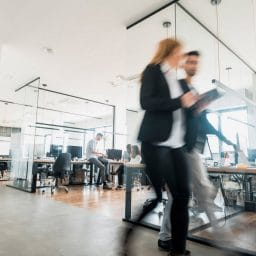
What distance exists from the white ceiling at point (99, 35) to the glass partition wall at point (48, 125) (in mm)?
1145

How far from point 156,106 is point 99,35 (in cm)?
340

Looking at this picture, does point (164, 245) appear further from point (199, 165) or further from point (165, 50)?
point (165, 50)

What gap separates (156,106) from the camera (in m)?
1.20

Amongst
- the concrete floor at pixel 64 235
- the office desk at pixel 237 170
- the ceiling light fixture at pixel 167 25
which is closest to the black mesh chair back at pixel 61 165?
the concrete floor at pixel 64 235

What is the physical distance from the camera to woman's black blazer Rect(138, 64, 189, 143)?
46.7 inches

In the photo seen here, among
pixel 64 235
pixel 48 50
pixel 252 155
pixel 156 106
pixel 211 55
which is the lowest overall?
pixel 64 235

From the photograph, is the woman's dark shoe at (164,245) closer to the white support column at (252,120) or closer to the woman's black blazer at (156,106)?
the woman's black blazer at (156,106)

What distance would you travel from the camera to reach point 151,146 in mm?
1196

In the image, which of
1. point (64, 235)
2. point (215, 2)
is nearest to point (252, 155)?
point (215, 2)

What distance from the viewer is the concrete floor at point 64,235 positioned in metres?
1.93

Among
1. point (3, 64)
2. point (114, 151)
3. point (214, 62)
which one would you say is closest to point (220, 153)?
point (214, 62)

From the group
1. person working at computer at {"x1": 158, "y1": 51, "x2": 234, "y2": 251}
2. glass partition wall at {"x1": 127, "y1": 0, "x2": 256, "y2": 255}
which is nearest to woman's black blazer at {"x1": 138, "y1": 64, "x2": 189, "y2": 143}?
person working at computer at {"x1": 158, "y1": 51, "x2": 234, "y2": 251}

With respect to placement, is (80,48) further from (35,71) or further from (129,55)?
(35,71)

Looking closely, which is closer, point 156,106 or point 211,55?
point 156,106
